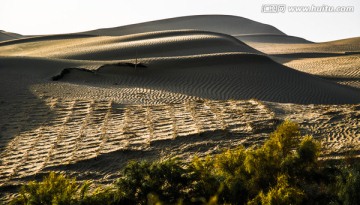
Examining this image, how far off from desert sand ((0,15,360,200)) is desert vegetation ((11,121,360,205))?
0.71 metres

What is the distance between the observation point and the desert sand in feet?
21.8

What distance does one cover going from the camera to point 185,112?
881 cm

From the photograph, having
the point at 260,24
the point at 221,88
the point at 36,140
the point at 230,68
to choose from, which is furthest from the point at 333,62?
the point at 260,24

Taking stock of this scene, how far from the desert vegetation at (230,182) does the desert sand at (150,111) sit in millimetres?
713

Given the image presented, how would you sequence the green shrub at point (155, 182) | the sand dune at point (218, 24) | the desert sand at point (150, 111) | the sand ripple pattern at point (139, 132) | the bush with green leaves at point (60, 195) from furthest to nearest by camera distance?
the sand dune at point (218, 24)
the desert sand at point (150, 111)
the sand ripple pattern at point (139, 132)
the green shrub at point (155, 182)
the bush with green leaves at point (60, 195)

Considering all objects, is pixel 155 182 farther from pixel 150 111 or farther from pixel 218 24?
pixel 218 24

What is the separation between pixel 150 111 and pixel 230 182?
4.38m

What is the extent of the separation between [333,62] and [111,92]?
1608 centimetres

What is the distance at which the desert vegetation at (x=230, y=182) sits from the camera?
4773 mm

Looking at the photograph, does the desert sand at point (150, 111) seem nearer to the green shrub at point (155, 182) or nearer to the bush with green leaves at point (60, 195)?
the green shrub at point (155, 182)

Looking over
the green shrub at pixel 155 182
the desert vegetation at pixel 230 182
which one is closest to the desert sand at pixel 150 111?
the desert vegetation at pixel 230 182

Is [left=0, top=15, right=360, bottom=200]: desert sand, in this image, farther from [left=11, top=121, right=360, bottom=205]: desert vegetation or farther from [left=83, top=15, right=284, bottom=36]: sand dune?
[left=83, top=15, right=284, bottom=36]: sand dune

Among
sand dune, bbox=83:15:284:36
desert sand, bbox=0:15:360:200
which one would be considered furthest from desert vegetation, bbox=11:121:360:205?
sand dune, bbox=83:15:284:36

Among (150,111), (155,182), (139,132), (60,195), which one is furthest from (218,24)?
(60,195)
